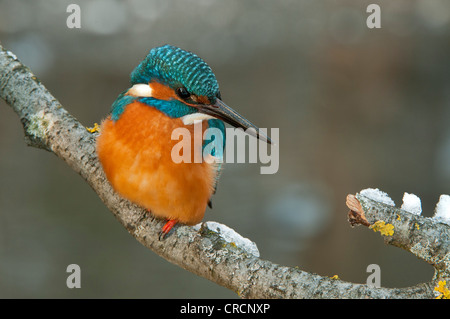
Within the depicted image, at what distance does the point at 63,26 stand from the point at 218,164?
252 centimetres

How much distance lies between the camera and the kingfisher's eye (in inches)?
59.2

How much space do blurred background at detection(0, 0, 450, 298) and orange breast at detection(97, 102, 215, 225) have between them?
2.02m

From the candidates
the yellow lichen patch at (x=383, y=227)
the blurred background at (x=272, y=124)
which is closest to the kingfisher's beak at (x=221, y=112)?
the yellow lichen patch at (x=383, y=227)

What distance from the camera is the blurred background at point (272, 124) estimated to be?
3576 millimetres

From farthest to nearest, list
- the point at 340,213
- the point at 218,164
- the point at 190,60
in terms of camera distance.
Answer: the point at 340,213, the point at 218,164, the point at 190,60

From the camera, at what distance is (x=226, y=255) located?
133 cm

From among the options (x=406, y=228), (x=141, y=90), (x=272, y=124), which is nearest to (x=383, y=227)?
(x=406, y=228)

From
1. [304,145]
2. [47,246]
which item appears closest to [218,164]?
[304,145]

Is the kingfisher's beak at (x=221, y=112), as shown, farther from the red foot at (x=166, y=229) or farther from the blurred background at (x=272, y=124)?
the blurred background at (x=272, y=124)

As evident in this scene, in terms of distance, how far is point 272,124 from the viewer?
361cm

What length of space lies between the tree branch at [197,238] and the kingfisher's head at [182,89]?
225 mm

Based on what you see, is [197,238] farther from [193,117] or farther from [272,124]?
[272,124]

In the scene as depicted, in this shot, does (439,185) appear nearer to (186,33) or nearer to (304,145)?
(304,145)

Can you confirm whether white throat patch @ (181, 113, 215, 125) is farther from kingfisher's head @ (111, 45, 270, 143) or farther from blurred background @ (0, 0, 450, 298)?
blurred background @ (0, 0, 450, 298)
